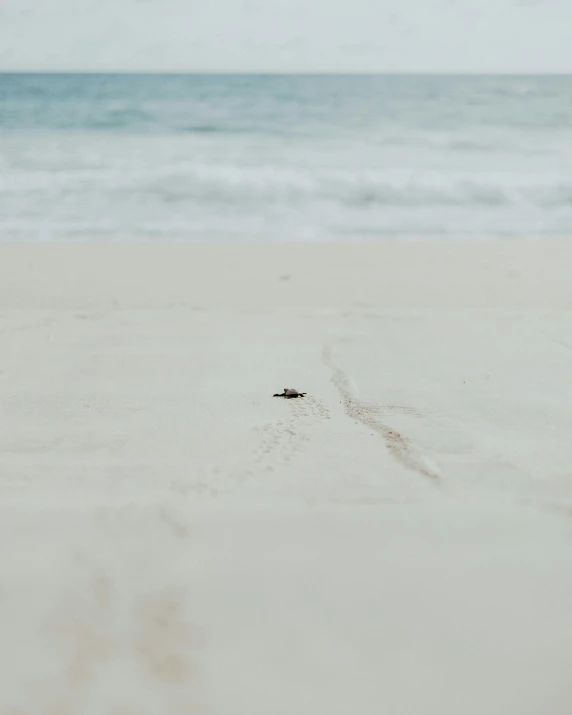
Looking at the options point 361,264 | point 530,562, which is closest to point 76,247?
point 361,264

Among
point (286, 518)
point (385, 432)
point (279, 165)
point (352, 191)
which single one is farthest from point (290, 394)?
point (279, 165)

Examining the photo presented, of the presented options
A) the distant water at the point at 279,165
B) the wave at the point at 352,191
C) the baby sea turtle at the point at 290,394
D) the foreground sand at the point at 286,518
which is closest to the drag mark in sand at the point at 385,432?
the foreground sand at the point at 286,518

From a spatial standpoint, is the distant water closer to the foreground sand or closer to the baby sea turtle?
the foreground sand

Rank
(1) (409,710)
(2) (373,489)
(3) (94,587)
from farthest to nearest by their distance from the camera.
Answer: (2) (373,489)
(3) (94,587)
(1) (409,710)

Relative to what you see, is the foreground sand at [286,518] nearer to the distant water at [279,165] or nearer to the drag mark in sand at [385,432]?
the drag mark in sand at [385,432]

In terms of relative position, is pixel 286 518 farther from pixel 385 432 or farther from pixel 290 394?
pixel 290 394

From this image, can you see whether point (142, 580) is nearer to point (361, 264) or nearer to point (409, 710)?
point (409, 710)

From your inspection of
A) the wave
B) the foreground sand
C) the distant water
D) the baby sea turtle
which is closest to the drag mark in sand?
→ the foreground sand
